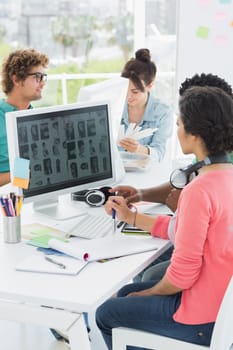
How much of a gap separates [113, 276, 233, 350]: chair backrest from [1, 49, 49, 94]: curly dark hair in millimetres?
1662

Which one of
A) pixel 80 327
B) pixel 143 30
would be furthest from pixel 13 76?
pixel 143 30

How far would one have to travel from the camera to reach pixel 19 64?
3.07 meters

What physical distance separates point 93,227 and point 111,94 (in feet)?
2.76

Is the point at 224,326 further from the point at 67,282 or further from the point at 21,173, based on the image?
the point at 21,173

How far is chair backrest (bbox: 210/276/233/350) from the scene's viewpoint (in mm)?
1588

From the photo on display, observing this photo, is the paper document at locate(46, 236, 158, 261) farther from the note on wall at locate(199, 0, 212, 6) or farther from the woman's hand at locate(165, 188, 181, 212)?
the note on wall at locate(199, 0, 212, 6)

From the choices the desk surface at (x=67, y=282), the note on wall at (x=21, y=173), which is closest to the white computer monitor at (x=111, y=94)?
the note on wall at (x=21, y=173)

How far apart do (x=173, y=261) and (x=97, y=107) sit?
776 millimetres

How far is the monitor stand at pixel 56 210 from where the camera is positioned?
85.4 inches

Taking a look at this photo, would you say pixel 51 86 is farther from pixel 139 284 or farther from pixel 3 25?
pixel 139 284

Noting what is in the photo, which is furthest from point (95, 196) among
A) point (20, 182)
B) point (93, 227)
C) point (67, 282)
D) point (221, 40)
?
point (221, 40)

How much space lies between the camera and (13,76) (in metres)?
3.08

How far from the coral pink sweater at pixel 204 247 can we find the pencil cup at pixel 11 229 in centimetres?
51

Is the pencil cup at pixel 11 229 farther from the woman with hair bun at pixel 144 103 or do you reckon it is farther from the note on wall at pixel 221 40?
the note on wall at pixel 221 40
